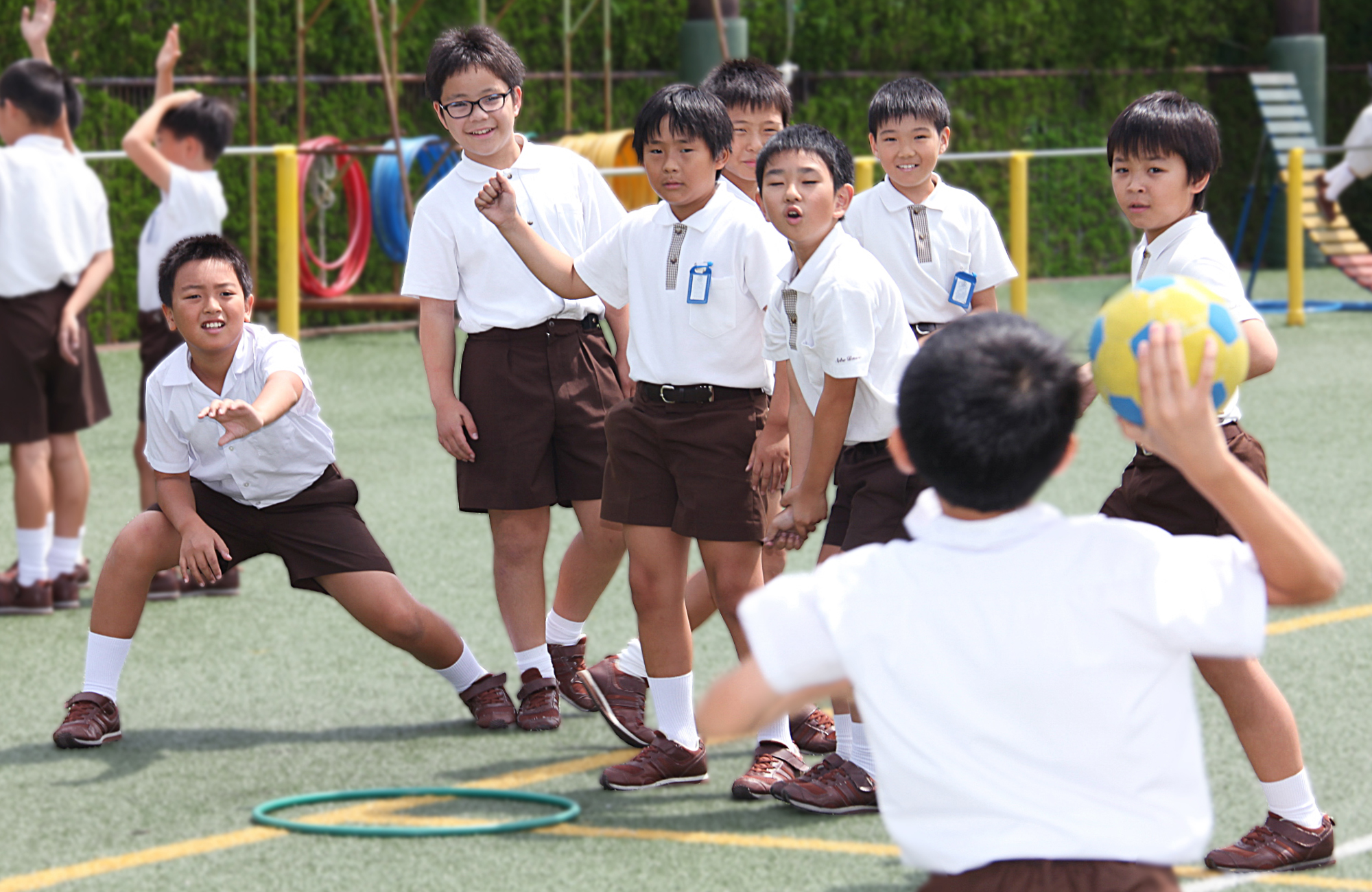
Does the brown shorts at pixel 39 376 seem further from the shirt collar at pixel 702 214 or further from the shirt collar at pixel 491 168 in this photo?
the shirt collar at pixel 702 214

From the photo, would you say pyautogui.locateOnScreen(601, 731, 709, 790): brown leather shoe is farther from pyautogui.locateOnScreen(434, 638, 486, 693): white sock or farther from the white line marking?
the white line marking

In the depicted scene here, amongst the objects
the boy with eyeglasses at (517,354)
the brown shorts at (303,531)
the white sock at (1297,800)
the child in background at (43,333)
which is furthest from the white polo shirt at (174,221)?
the white sock at (1297,800)

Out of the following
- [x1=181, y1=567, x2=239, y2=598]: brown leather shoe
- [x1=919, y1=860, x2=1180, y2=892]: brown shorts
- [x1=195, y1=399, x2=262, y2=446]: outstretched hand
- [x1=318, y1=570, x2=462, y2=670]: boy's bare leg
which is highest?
[x1=195, y1=399, x2=262, y2=446]: outstretched hand

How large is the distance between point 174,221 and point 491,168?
207 centimetres

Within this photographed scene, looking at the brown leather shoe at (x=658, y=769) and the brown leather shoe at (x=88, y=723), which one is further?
the brown leather shoe at (x=88, y=723)

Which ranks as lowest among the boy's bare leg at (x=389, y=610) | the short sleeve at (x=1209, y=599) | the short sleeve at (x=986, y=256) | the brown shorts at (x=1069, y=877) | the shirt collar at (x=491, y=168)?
the boy's bare leg at (x=389, y=610)

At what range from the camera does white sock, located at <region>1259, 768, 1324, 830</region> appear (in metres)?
3.52

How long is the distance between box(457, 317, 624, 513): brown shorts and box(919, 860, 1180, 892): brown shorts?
2.91 meters

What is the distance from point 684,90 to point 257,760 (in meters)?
1.91

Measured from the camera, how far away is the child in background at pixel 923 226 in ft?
14.4

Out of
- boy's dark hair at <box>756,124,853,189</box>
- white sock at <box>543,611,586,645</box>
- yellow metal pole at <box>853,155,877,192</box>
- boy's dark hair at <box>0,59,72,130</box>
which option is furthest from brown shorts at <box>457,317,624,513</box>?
yellow metal pole at <box>853,155,877,192</box>

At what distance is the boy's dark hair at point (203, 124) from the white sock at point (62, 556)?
1470mm

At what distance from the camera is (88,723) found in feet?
14.7

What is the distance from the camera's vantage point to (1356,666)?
5.02 m
